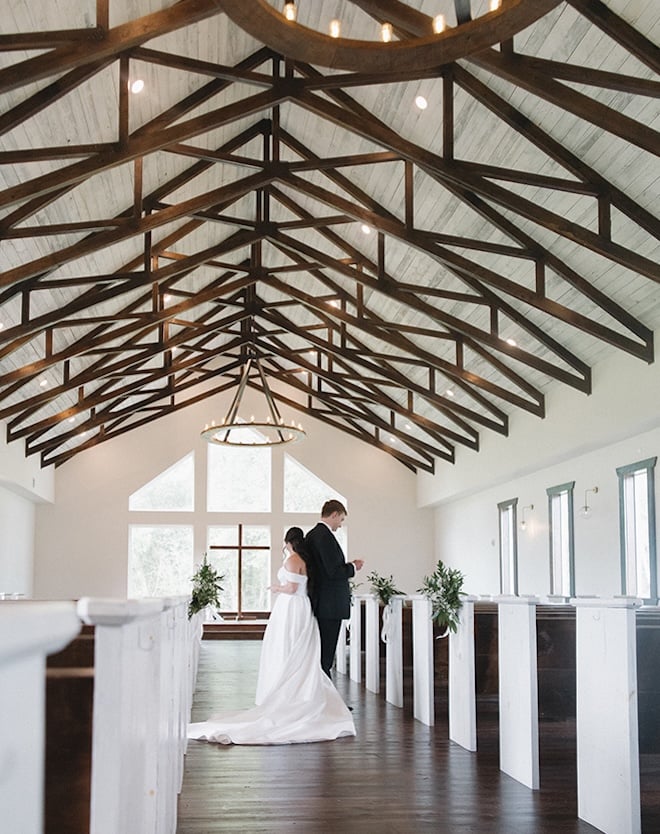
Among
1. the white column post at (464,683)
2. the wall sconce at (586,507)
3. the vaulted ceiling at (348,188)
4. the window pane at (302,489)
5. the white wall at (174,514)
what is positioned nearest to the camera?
the white column post at (464,683)

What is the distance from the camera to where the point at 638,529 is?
35.7ft

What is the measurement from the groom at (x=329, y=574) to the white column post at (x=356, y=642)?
10.6 ft

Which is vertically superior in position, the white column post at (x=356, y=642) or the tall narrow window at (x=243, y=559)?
the tall narrow window at (x=243, y=559)

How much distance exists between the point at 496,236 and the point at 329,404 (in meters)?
8.83

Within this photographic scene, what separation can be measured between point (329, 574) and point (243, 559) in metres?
12.5

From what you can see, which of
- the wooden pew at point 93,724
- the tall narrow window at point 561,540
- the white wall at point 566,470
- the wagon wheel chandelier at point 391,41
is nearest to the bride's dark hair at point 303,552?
the wagon wheel chandelier at point 391,41

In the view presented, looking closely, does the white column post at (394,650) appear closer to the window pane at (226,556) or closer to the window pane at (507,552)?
the window pane at (507,552)

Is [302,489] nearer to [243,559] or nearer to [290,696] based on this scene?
[243,559]

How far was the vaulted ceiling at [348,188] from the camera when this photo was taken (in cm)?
666

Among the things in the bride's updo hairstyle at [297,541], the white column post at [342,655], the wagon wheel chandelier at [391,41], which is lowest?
the white column post at [342,655]

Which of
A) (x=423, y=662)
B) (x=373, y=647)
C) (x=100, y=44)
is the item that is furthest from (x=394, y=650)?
(x=100, y=44)

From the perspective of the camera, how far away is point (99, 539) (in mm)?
18641

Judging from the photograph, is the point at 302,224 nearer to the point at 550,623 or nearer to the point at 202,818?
the point at 550,623

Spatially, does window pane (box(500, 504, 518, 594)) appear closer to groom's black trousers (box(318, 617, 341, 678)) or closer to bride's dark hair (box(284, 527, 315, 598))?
groom's black trousers (box(318, 617, 341, 678))
